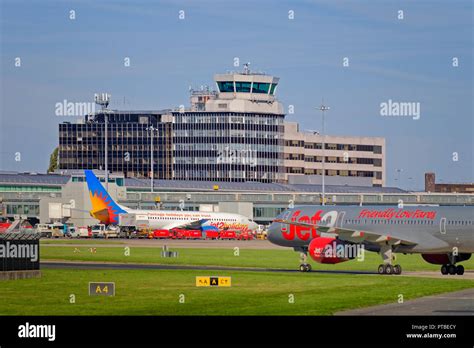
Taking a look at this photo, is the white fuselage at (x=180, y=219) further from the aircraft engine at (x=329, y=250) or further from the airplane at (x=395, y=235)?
the aircraft engine at (x=329, y=250)

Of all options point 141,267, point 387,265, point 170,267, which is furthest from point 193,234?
point 387,265

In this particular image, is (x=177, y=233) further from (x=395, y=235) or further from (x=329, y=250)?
(x=329, y=250)

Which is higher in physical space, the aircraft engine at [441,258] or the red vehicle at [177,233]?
the aircraft engine at [441,258]

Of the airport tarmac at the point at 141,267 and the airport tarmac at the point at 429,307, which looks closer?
the airport tarmac at the point at 429,307

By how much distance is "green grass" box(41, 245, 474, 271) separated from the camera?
76.2 m

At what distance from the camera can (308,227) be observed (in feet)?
240

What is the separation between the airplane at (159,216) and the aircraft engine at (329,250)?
271 ft

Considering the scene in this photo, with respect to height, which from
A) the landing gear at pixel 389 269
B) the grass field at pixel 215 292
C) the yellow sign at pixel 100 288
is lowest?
the landing gear at pixel 389 269

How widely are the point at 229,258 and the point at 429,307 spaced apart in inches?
1719

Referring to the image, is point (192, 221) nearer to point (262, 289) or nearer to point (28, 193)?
point (28, 193)

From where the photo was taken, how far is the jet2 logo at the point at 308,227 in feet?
238

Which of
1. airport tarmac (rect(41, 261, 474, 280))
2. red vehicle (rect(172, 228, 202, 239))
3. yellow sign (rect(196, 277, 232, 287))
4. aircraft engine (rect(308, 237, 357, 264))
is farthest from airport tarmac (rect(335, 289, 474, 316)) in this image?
red vehicle (rect(172, 228, 202, 239))

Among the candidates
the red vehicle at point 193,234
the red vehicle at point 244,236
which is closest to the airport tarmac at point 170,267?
the red vehicle at point 244,236

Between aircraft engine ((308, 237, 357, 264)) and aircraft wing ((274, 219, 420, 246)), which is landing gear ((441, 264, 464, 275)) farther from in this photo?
aircraft engine ((308, 237, 357, 264))
